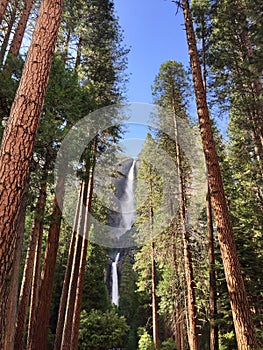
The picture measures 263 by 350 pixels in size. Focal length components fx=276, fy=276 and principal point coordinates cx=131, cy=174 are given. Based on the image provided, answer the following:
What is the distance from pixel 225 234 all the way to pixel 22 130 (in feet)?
11.7

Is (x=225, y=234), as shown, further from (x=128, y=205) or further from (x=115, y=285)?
(x=115, y=285)

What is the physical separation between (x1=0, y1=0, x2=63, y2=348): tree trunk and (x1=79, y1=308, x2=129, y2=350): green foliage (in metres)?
10.4

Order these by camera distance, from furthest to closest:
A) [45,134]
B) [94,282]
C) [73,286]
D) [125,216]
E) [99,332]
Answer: [125,216]
[94,282]
[99,332]
[73,286]
[45,134]

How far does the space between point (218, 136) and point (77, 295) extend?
868cm

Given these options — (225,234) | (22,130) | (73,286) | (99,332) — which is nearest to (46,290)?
(73,286)

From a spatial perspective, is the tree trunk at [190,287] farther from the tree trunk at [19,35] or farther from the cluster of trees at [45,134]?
the tree trunk at [19,35]

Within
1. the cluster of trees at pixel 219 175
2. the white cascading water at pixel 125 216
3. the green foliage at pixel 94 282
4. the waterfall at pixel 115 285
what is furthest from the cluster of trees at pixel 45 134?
the white cascading water at pixel 125 216

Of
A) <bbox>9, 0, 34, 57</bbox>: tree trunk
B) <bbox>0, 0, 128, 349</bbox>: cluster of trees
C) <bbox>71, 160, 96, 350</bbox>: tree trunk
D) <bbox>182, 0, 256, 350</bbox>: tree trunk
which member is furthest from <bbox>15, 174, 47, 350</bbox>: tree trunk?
<bbox>182, 0, 256, 350</bbox>: tree trunk

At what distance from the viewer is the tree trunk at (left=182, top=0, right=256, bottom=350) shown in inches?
161

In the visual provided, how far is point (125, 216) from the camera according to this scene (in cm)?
3603

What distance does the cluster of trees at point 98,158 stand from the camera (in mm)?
3717

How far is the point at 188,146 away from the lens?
37.0ft

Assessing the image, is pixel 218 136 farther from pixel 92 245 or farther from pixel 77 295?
pixel 92 245

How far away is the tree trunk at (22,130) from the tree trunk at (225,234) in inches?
126
